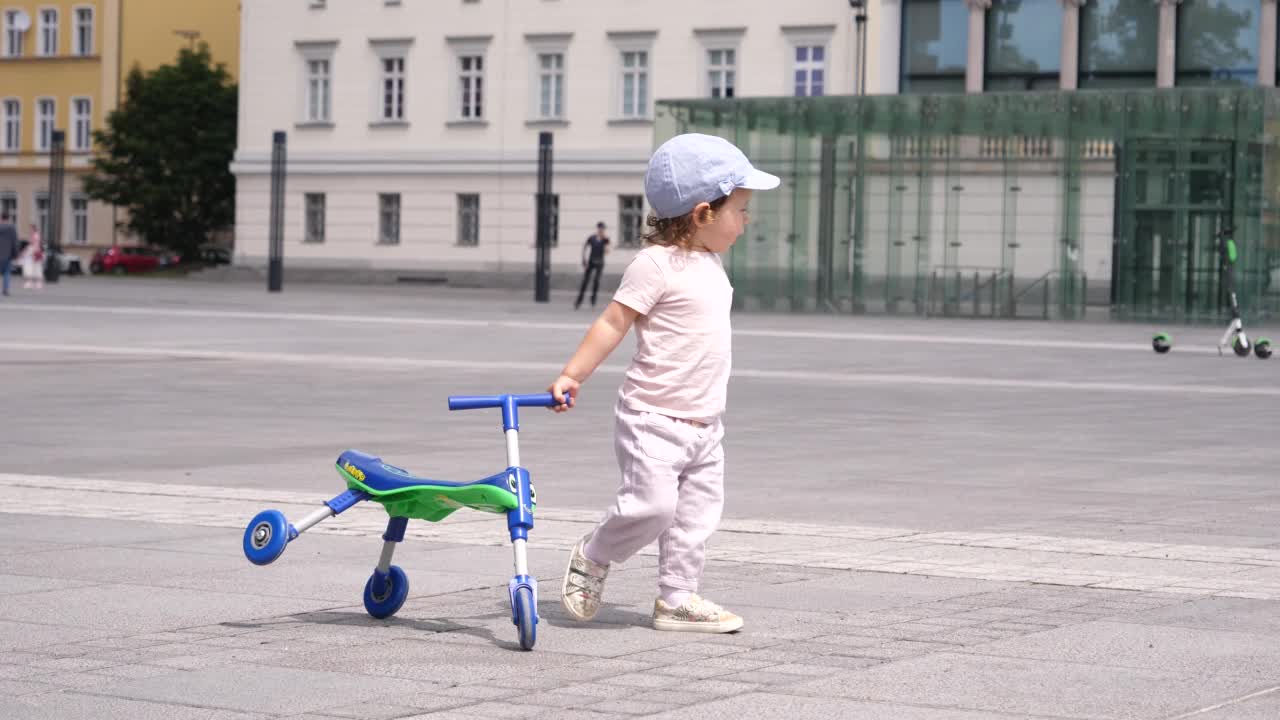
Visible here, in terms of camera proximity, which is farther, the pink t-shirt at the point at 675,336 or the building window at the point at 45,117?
the building window at the point at 45,117

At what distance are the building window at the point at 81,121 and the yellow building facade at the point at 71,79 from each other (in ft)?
0.12

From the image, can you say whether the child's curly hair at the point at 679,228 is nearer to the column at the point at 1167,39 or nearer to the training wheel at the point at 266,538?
the training wheel at the point at 266,538

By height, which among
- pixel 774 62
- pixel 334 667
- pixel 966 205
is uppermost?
pixel 774 62

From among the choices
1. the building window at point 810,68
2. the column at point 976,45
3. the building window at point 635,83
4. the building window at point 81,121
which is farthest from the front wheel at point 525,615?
the building window at point 81,121

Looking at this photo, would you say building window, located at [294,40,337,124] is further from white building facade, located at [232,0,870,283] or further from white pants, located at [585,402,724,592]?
white pants, located at [585,402,724,592]

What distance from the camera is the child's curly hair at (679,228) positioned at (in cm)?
664

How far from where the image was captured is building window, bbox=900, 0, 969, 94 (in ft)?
180

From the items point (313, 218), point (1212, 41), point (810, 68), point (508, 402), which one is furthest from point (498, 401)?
point (313, 218)

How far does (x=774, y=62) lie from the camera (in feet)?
190

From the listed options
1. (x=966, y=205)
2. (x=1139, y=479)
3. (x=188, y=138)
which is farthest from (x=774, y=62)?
(x=1139, y=479)

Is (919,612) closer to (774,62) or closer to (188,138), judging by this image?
(774,62)

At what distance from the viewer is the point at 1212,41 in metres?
52.2

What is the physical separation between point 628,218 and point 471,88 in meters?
6.62

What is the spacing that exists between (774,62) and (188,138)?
980 inches
